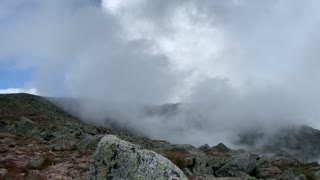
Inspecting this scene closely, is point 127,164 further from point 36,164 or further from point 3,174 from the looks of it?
point 36,164

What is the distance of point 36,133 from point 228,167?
2349 inches

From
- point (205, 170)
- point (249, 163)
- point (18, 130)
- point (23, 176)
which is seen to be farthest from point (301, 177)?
point (18, 130)

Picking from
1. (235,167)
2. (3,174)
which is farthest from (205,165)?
(3,174)

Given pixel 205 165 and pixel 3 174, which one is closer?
pixel 3 174

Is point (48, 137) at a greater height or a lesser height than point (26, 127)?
lesser

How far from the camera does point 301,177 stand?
40688 mm

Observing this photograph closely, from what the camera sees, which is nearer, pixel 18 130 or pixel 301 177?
pixel 301 177

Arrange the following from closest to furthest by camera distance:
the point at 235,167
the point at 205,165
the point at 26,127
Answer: the point at 235,167 → the point at 205,165 → the point at 26,127

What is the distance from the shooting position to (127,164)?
44.5 feet

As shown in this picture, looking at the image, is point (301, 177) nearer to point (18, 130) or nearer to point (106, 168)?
point (106, 168)

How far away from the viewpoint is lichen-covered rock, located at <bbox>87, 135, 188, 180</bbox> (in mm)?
12953

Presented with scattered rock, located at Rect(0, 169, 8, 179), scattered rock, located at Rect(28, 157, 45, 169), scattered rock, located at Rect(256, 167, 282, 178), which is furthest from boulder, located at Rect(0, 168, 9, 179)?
scattered rock, located at Rect(256, 167, 282, 178)

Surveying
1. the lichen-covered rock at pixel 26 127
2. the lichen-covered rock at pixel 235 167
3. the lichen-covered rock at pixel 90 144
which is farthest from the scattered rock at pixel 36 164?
the lichen-covered rock at pixel 26 127

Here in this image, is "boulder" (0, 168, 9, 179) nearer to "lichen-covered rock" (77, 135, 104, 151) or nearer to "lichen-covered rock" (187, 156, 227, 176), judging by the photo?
"lichen-covered rock" (187, 156, 227, 176)
